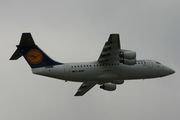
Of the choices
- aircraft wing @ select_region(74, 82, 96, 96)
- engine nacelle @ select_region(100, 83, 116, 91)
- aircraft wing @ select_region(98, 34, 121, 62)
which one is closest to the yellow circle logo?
aircraft wing @ select_region(98, 34, 121, 62)

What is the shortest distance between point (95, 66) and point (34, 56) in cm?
567

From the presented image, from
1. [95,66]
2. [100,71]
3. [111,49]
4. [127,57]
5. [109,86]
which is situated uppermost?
[111,49]

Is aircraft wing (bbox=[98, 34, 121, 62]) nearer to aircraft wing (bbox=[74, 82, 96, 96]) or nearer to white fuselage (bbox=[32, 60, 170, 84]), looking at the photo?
white fuselage (bbox=[32, 60, 170, 84])

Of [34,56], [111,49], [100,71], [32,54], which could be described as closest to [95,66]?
[100,71]

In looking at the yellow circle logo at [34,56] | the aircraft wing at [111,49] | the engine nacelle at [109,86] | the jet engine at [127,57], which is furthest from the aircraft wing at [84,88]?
the yellow circle logo at [34,56]

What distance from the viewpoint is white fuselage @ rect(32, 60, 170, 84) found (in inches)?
1714

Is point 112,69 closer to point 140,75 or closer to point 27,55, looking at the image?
point 140,75

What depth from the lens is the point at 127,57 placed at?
4388 cm

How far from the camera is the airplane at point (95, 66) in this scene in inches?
1706

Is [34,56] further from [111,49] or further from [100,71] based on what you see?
[111,49]

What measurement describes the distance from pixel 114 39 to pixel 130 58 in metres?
2.48

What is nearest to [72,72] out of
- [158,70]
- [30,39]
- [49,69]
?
[49,69]

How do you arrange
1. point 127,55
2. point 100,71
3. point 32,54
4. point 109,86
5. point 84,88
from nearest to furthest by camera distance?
point 32,54 < point 127,55 < point 100,71 < point 109,86 < point 84,88

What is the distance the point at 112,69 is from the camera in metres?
45.3
